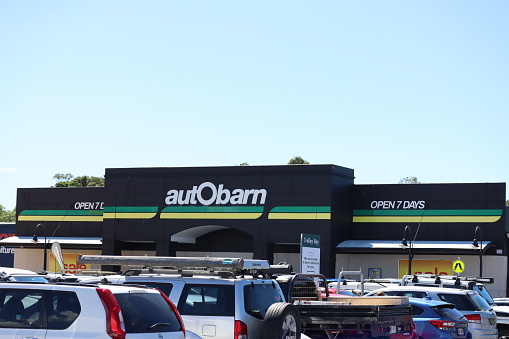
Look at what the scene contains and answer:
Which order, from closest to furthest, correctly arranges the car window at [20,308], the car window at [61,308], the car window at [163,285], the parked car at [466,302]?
the car window at [61,308], the car window at [20,308], the car window at [163,285], the parked car at [466,302]

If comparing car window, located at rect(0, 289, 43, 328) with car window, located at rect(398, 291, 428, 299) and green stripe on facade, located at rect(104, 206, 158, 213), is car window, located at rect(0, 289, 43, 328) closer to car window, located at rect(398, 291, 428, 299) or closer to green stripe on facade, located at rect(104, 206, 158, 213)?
car window, located at rect(398, 291, 428, 299)

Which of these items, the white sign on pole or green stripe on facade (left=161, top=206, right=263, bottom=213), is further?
green stripe on facade (left=161, top=206, right=263, bottom=213)

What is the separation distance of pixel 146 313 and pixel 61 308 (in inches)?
37.9

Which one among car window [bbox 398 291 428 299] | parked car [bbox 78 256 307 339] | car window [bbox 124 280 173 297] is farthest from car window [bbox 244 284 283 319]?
car window [bbox 398 291 428 299]

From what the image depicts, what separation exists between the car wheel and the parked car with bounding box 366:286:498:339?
610 cm

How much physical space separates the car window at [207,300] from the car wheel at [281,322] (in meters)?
0.55

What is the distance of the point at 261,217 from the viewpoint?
3988 cm

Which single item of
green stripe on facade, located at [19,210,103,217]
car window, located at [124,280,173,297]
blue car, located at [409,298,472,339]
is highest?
green stripe on facade, located at [19,210,103,217]

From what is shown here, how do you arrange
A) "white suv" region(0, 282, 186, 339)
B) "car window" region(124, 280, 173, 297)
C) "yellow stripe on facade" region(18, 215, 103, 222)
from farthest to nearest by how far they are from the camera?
"yellow stripe on facade" region(18, 215, 103, 222) → "car window" region(124, 280, 173, 297) → "white suv" region(0, 282, 186, 339)

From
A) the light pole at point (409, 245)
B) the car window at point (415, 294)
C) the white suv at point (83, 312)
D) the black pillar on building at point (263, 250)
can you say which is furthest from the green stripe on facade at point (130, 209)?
the white suv at point (83, 312)

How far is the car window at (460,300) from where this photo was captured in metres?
A: 18.3

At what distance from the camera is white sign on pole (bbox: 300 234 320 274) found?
1021 inches

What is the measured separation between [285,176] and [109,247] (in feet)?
31.8

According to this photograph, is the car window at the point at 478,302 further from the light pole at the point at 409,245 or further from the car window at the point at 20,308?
the light pole at the point at 409,245
